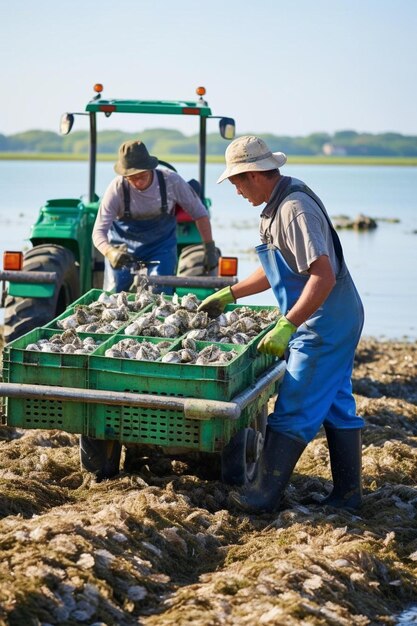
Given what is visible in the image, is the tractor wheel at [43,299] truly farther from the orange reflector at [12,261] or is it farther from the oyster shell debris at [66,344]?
the oyster shell debris at [66,344]

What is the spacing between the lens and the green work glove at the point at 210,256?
11.3 m

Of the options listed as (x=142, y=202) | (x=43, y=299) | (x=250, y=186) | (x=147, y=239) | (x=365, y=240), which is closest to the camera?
(x=250, y=186)

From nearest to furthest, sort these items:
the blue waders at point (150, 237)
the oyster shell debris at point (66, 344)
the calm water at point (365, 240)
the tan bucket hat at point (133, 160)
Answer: the oyster shell debris at point (66, 344)
the tan bucket hat at point (133, 160)
the blue waders at point (150, 237)
the calm water at point (365, 240)

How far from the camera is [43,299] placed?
10984mm

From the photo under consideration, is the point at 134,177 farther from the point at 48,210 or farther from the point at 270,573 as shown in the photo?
the point at 270,573

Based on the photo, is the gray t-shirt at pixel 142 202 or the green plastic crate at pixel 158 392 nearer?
the green plastic crate at pixel 158 392

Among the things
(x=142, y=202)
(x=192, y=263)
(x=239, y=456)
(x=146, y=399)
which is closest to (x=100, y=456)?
(x=239, y=456)

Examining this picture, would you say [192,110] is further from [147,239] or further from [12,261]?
[12,261]

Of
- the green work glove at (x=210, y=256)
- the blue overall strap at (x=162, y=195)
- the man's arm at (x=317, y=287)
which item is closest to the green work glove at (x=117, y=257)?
the blue overall strap at (x=162, y=195)

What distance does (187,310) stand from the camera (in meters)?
8.48

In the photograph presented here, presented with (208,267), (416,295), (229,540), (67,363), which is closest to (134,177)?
(208,267)

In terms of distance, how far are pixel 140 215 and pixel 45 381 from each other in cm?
334

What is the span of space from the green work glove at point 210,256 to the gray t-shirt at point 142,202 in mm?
444

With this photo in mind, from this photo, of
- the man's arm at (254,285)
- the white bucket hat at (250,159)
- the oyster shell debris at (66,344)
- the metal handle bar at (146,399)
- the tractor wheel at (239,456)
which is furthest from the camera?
the man's arm at (254,285)
